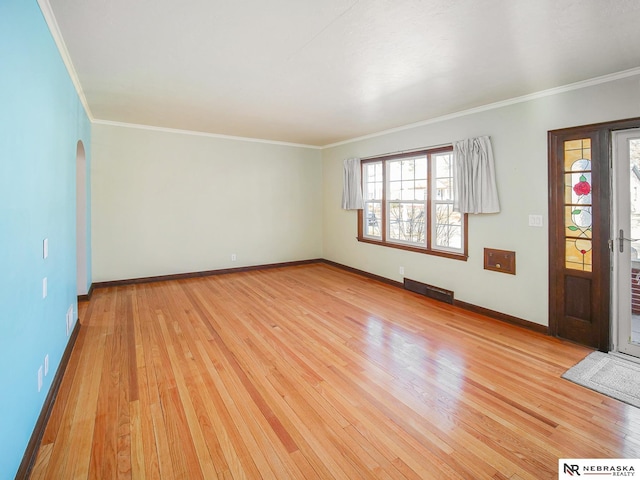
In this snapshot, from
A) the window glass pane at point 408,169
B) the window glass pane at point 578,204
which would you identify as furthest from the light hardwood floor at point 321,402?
the window glass pane at point 408,169

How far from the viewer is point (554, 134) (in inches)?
133

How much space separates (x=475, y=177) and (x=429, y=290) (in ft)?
5.72

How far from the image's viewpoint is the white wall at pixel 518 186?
3.13 meters

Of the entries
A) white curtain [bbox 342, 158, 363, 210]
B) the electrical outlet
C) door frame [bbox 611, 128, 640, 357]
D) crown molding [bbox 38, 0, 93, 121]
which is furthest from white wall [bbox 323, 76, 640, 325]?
the electrical outlet

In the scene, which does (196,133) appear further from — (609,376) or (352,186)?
(609,376)

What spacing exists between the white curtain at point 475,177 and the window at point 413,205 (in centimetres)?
26

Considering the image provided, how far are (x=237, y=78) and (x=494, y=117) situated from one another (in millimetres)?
3034

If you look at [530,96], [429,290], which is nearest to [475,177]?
[530,96]

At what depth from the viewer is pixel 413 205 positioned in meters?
5.15

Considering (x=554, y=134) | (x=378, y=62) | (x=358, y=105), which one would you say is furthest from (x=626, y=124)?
(x=358, y=105)

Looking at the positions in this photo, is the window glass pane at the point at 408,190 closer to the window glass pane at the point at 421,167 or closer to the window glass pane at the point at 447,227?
the window glass pane at the point at 421,167

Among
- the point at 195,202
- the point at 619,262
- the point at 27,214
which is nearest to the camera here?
the point at 27,214

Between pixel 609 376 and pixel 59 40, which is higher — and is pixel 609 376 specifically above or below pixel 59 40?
below

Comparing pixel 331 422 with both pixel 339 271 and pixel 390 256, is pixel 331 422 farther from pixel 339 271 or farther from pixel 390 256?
pixel 339 271
